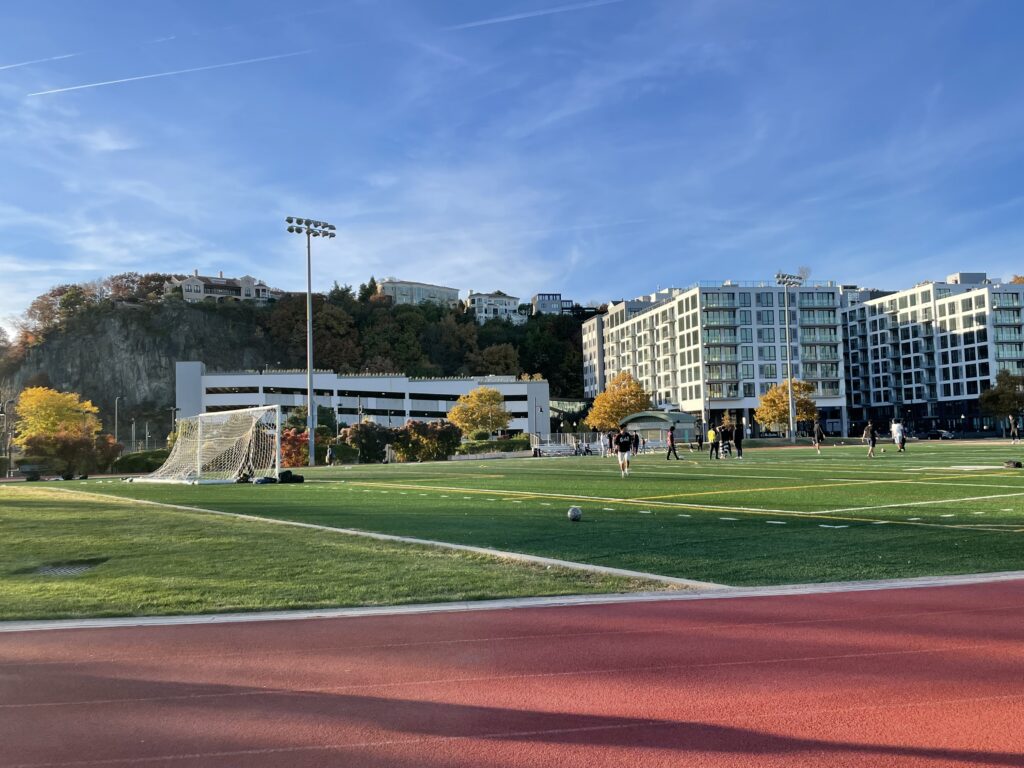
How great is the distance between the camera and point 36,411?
85250 millimetres

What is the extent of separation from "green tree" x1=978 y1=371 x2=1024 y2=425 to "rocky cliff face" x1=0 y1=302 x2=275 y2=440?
111 metres

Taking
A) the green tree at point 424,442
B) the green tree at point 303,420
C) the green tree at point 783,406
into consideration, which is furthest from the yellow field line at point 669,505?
the green tree at point 783,406

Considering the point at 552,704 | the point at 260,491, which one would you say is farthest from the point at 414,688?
the point at 260,491

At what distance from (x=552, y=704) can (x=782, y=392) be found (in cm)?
9925

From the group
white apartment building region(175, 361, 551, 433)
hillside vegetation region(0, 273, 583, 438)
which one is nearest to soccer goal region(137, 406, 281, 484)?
white apartment building region(175, 361, 551, 433)

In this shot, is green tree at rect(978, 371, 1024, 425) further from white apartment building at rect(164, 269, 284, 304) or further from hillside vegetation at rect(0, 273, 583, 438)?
white apartment building at rect(164, 269, 284, 304)

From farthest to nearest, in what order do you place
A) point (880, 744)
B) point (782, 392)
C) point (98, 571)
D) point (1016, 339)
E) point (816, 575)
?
1. point (1016, 339)
2. point (782, 392)
3. point (98, 571)
4. point (816, 575)
5. point (880, 744)

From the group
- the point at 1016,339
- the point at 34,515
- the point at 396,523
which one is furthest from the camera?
the point at 1016,339

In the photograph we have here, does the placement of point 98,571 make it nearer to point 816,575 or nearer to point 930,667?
point 816,575

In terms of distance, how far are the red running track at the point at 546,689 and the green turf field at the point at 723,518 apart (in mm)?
1998

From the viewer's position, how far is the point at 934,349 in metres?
117

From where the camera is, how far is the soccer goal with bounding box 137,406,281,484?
3156 cm

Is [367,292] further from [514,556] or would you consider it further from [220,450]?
[514,556]

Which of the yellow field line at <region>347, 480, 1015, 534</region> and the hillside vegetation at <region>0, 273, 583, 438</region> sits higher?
the hillside vegetation at <region>0, 273, 583, 438</region>
